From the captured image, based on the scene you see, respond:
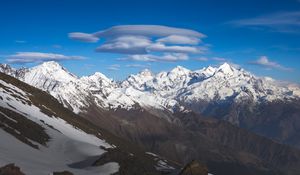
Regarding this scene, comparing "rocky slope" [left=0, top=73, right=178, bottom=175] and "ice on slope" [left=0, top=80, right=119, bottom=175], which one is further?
"rocky slope" [left=0, top=73, right=178, bottom=175]

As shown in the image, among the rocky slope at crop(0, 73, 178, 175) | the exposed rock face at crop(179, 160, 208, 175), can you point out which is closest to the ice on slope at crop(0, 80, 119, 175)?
the rocky slope at crop(0, 73, 178, 175)

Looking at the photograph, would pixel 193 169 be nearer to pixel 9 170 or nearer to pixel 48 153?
pixel 9 170

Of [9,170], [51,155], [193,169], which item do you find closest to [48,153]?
[51,155]

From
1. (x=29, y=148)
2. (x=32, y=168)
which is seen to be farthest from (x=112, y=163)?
(x=29, y=148)

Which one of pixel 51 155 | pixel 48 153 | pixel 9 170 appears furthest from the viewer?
pixel 48 153

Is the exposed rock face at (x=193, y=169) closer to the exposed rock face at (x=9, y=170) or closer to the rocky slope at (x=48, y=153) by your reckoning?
the rocky slope at (x=48, y=153)

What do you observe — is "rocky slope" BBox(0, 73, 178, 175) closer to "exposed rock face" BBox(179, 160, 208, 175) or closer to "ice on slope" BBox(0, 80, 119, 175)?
"ice on slope" BBox(0, 80, 119, 175)

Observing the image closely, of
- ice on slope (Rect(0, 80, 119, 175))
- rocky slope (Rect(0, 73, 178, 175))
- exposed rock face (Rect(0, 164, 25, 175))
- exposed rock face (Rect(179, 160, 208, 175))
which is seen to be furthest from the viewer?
rocky slope (Rect(0, 73, 178, 175))

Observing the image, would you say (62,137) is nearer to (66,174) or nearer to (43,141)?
(43,141)

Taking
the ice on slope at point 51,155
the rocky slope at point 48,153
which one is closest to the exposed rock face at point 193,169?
the rocky slope at point 48,153

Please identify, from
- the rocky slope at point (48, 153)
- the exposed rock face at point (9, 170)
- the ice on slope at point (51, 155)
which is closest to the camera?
the exposed rock face at point (9, 170)

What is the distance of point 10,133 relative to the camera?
105 m

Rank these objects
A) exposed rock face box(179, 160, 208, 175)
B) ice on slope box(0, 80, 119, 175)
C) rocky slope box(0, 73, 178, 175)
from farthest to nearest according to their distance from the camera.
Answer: rocky slope box(0, 73, 178, 175)
ice on slope box(0, 80, 119, 175)
exposed rock face box(179, 160, 208, 175)

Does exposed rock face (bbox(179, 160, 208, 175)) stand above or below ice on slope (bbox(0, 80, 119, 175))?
above
